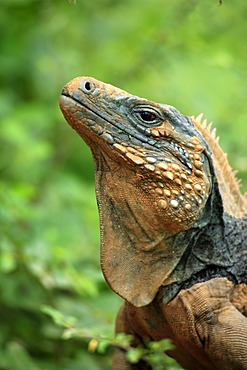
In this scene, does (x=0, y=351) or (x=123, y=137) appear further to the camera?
(x=0, y=351)

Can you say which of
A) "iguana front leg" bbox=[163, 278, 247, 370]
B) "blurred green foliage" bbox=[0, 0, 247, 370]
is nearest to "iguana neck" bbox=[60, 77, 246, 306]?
"iguana front leg" bbox=[163, 278, 247, 370]

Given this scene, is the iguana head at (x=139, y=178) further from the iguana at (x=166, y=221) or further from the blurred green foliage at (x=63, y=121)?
the blurred green foliage at (x=63, y=121)

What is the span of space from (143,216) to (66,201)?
18.6 feet

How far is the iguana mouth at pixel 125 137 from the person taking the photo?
15.4 ft

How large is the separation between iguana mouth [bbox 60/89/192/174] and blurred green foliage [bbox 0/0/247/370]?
1.91ft

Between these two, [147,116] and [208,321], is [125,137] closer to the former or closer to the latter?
[147,116]

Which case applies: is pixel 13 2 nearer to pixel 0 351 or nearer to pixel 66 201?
pixel 66 201

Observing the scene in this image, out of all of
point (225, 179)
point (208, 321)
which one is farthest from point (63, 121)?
point (208, 321)

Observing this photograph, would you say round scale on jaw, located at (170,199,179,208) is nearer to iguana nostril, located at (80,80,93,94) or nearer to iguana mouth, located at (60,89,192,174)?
iguana mouth, located at (60,89,192,174)

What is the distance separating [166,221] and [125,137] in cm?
52

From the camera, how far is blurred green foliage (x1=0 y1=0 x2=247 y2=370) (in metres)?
7.50

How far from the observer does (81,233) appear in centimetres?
938

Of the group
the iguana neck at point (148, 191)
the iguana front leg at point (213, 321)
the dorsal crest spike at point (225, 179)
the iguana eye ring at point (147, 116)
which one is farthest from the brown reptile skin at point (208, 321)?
the iguana eye ring at point (147, 116)

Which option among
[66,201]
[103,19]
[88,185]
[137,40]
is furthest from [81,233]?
[103,19]
